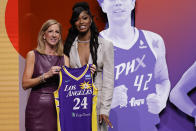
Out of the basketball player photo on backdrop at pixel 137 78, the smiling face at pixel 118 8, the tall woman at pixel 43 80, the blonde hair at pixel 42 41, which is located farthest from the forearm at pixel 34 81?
the smiling face at pixel 118 8

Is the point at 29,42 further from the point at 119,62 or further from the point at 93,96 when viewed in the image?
the point at 93,96

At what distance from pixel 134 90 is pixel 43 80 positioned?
136cm

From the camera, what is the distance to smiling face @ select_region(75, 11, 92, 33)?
2363 mm

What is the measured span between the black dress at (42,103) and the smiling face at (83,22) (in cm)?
42

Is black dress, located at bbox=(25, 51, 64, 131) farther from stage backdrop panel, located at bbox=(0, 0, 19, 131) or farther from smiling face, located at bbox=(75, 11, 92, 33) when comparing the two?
stage backdrop panel, located at bbox=(0, 0, 19, 131)

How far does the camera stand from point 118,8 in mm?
3221

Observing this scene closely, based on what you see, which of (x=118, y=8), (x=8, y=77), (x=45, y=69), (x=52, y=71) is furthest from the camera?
(x=118, y=8)

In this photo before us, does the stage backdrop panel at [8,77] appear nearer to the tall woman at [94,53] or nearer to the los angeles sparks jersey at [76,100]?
the tall woman at [94,53]

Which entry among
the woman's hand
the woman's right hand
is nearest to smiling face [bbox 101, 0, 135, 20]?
the woman's right hand

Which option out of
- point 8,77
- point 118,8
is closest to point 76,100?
point 8,77

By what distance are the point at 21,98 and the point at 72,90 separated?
1.18m

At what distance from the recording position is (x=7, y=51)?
312cm

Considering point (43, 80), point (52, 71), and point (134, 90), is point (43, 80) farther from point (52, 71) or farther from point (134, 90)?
point (134, 90)

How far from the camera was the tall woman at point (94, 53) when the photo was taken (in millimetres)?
2266
